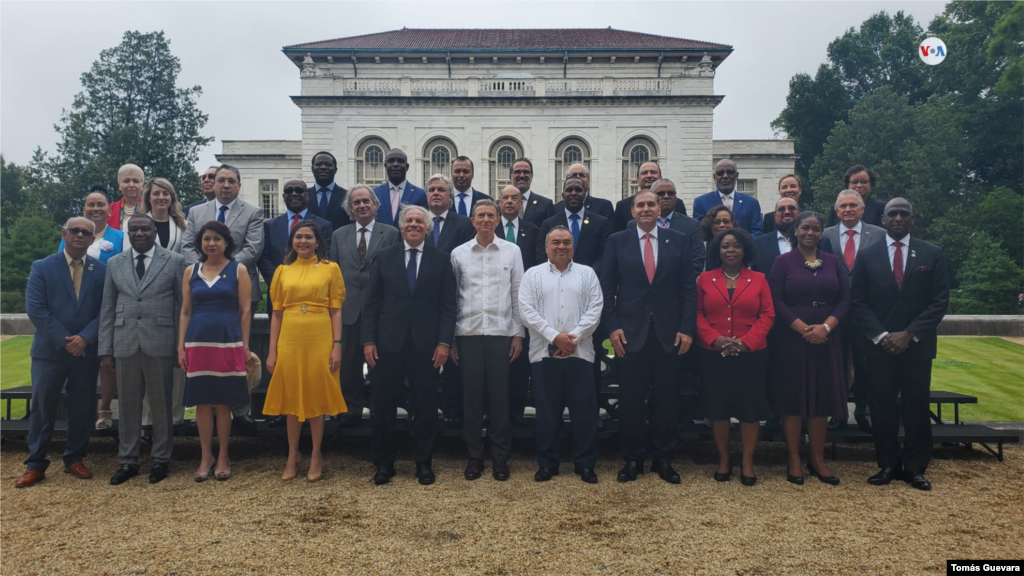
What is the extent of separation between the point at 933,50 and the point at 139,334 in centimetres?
5145

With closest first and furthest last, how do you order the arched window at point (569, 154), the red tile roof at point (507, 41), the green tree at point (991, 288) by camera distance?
the green tree at point (991, 288) → the arched window at point (569, 154) → the red tile roof at point (507, 41)

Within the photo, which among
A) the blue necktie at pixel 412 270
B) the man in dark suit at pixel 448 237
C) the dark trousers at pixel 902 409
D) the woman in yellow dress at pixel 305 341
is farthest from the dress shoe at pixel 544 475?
the dark trousers at pixel 902 409

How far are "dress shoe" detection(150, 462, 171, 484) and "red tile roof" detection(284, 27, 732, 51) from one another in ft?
115

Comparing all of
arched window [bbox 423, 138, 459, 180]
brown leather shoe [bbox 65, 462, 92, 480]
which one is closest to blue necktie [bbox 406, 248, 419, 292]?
brown leather shoe [bbox 65, 462, 92, 480]

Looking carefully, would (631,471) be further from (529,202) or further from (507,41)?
(507,41)

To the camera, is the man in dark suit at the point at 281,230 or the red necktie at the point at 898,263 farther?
the man in dark suit at the point at 281,230

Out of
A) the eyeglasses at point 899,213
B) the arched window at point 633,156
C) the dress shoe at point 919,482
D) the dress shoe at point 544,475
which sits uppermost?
the arched window at point 633,156

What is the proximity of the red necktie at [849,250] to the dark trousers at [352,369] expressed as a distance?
5193 mm

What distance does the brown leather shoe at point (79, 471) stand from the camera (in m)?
5.47

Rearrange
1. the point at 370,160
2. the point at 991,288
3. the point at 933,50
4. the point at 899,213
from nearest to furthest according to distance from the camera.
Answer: the point at 899,213 < the point at 991,288 < the point at 370,160 < the point at 933,50

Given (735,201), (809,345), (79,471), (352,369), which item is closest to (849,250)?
(735,201)

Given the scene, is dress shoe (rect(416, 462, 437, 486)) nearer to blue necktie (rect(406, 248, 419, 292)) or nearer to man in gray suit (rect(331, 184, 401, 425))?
man in gray suit (rect(331, 184, 401, 425))

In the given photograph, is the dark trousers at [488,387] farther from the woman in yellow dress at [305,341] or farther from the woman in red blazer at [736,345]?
the woman in red blazer at [736,345]

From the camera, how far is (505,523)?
433cm
